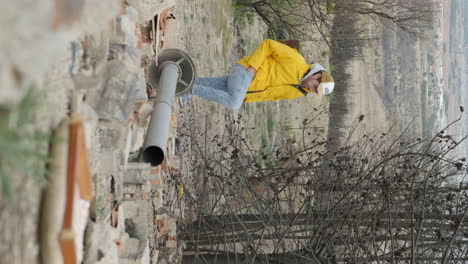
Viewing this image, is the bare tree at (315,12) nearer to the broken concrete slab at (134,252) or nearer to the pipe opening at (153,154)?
the pipe opening at (153,154)

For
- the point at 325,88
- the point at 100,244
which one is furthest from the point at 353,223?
the point at 100,244

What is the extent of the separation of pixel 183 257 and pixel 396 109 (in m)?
14.5

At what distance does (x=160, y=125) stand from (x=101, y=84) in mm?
1052

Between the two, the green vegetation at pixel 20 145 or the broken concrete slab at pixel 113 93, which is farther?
the broken concrete slab at pixel 113 93

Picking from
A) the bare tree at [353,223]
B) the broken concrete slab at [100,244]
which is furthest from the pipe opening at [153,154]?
the bare tree at [353,223]

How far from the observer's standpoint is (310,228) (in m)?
4.71

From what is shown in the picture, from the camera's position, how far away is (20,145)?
1365 millimetres

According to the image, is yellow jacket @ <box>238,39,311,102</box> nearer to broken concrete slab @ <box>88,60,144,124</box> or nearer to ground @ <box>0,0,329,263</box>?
ground @ <box>0,0,329,263</box>

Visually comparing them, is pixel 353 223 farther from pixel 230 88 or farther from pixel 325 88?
pixel 230 88

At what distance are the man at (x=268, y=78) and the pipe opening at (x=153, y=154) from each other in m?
1.60

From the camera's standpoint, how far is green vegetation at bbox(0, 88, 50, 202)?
1.28m

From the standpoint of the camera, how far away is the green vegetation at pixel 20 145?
1282 mm

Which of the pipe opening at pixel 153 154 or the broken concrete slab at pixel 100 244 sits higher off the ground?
the pipe opening at pixel 153 154

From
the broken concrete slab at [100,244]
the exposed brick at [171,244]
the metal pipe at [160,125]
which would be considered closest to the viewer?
the broken concrete slab at [100,244]
